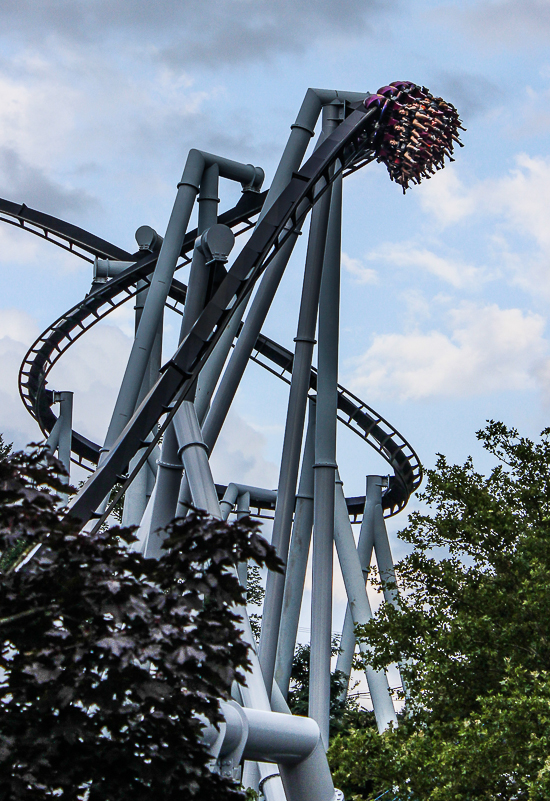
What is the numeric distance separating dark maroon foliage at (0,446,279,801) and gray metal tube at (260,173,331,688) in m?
9.90

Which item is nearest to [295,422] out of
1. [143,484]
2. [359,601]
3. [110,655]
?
[359,601]

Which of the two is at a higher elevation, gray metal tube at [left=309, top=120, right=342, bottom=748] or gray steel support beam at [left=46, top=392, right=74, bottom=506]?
gray steel support beam at [left=46, top=392, right=74, bottom=506]

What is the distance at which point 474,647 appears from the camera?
10.4m

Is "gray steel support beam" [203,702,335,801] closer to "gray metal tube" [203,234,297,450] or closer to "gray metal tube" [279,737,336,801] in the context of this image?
"gray metal tube" [279,737,336,801]

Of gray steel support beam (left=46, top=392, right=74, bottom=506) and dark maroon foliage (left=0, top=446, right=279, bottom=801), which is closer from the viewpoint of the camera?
dark maroon foliage (left=0, top=446, right=279, bottom=801)

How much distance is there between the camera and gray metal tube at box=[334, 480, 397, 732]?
16.0 meters

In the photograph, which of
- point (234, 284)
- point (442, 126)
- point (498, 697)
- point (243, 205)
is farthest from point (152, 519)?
point (243, 205)

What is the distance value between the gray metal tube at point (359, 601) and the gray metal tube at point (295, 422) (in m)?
1.90

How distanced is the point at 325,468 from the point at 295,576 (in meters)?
2.60

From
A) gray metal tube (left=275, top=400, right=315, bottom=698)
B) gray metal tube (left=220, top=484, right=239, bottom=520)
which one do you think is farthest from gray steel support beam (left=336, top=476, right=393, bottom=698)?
gray metal tube (left=275, top=400, right=315, bottom=698)

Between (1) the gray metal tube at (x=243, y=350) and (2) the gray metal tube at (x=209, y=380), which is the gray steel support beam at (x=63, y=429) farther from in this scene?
(1) the gray metal tube at (x=243, y=350)

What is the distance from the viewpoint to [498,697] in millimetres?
9164

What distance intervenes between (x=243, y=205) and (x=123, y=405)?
23.6ft

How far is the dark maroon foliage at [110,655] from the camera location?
335 cm
